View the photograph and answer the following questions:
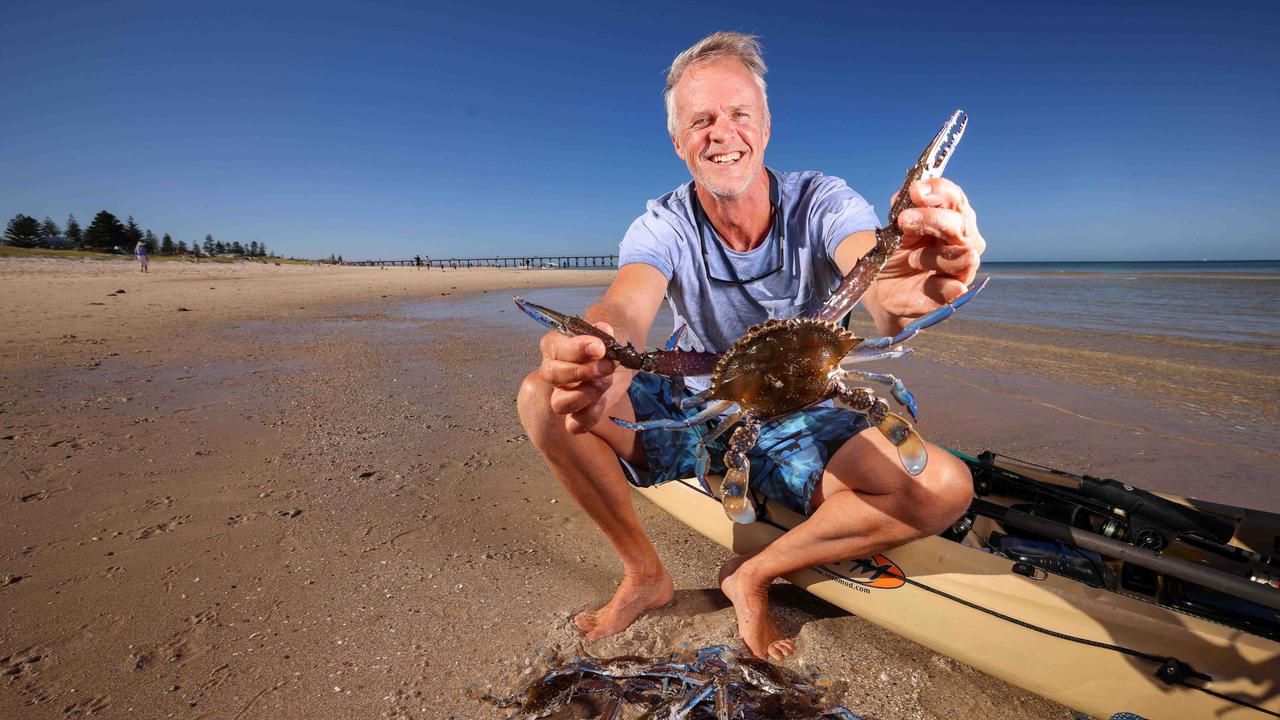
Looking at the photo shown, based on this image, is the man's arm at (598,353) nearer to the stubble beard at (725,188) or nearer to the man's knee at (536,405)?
the man's knee at (536,405)

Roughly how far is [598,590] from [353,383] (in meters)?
5.62

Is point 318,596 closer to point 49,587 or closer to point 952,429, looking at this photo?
point 49,587

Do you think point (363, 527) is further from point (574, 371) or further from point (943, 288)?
point (943, 288)

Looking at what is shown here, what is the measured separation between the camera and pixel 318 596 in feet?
10.0

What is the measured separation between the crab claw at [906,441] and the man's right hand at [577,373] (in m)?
1.05

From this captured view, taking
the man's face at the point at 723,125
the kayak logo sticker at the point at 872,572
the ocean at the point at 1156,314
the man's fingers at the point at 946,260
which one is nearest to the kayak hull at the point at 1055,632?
the kayak logo sticker at the point at 872,572

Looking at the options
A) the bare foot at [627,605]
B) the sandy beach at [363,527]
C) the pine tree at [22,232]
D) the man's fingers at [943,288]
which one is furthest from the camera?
the pine tree at [22,232]

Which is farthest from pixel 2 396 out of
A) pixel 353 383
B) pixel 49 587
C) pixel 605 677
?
pixel 605 677

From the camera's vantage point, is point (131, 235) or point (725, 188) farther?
point (131, 235)

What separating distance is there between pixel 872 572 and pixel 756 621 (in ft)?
1.98

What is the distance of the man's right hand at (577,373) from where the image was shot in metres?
1.96

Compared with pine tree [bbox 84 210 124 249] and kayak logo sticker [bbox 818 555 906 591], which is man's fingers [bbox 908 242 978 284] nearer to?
kayak logo sticker [bbox 818 555 906 591]

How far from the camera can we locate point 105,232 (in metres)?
57.2

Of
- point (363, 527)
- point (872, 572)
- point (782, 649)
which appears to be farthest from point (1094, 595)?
point (363, 527)
